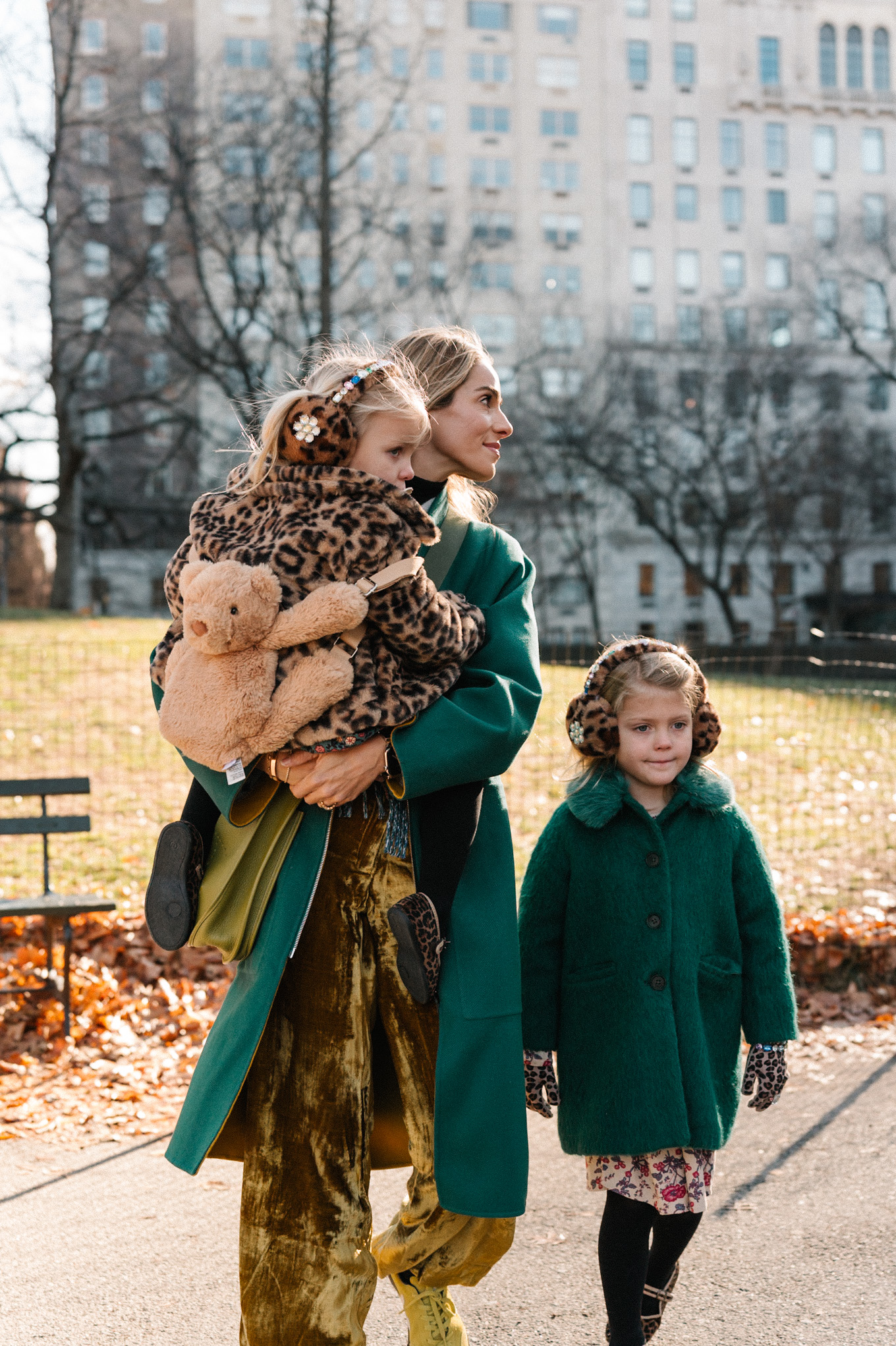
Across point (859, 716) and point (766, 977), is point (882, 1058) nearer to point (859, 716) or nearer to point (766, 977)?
point (766, 977)

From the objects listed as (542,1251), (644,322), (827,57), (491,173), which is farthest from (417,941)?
(827,57)

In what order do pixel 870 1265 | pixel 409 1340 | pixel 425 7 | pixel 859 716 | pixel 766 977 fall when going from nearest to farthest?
pixel 409 1340 < pixel 766 977 < pixel 870 1265 < pixel 859 716 < pixel 425 7

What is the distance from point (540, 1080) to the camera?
293 centimetres

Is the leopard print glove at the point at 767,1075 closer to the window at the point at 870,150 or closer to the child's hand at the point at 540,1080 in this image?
the child's hand at the point at 540,1080

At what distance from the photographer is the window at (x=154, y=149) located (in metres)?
27.2

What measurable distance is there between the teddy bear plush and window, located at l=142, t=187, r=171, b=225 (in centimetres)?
2687

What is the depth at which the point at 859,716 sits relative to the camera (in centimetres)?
958

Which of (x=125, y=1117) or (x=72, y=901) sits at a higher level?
(x=72, y=901)

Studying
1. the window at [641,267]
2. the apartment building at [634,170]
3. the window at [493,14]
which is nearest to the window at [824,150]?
the apartment building at [634,170]

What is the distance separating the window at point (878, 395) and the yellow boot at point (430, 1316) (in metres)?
56.1

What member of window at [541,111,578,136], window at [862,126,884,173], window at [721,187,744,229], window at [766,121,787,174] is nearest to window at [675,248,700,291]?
window at [721,187,744,229]

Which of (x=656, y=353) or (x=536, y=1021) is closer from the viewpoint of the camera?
(x=536, y=1021)

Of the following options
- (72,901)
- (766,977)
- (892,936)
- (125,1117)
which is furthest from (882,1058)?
(72,901)

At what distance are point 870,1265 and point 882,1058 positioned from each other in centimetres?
199
